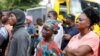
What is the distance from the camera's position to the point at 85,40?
4.88 m

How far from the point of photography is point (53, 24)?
255 inches

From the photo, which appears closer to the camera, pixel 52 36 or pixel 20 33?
pixel 52 36

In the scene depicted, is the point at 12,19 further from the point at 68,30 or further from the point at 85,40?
the point at 85,40

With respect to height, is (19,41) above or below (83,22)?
below

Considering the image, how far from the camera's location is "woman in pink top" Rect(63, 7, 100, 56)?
15.4ft

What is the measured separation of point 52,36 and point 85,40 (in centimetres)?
161

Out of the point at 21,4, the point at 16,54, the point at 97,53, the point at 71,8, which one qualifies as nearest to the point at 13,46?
the point at 16,54

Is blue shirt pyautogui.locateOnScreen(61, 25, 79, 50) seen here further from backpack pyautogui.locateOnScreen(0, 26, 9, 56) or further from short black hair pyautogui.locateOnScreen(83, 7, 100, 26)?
short black hair pyautogui.locateOnScreen(83, 7, 100, 26)

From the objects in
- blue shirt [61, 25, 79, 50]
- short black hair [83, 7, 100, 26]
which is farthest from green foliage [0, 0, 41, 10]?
short black hair [83, 7, 100, 26]

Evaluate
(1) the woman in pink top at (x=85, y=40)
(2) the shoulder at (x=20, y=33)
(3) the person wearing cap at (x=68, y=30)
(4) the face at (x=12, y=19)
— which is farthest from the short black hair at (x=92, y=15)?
(3) the person wearing cap at (x=68, y=30)

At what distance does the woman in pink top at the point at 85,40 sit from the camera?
4.69 m

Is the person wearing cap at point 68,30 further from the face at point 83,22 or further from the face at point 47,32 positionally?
the face at point 83,22

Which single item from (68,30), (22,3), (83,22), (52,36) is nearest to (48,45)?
(52,36)

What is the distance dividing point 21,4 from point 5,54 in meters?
36.1
